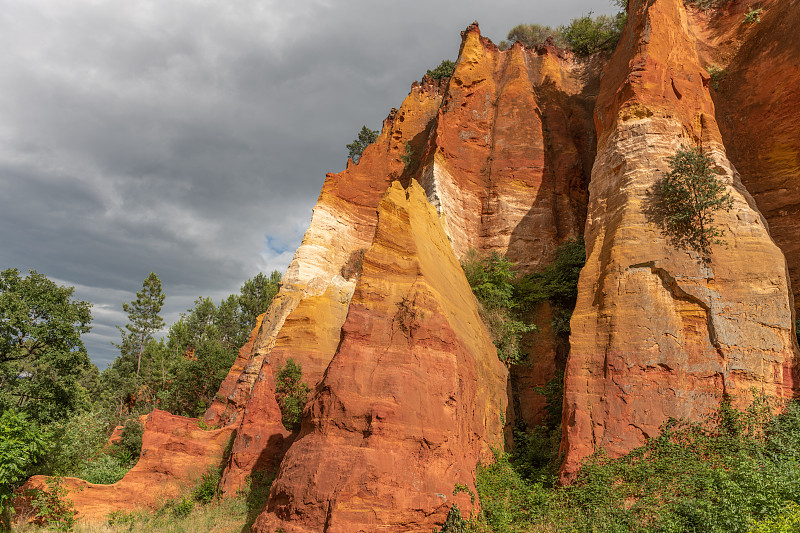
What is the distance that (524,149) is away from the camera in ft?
80.0

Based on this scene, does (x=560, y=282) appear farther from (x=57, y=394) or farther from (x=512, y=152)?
(x=57, y=394)

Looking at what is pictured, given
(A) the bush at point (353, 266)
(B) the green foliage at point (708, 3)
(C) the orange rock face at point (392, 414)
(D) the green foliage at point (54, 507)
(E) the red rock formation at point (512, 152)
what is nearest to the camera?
(C) the orange rock face at point (392, 414)

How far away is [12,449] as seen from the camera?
1193cm

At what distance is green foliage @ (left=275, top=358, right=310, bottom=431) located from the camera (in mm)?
18078

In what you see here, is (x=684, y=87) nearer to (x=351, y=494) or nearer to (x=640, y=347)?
(x=640, y=347)

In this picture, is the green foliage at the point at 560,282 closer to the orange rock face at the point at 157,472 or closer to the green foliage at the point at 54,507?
the orange rock face at the point at 157,472

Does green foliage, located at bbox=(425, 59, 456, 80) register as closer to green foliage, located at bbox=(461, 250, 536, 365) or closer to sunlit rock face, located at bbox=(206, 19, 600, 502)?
sunlit rock face, located at bbox=(206, 19, 600, 502)

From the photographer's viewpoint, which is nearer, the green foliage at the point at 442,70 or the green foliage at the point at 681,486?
the green foliage at the point at 681,486

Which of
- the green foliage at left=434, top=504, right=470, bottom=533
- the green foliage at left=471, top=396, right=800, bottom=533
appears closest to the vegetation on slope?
the green foliage at left=434, top=504, right=470, bottom=533

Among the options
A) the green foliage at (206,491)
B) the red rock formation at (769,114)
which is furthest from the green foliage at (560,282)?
the green foliage at (206,491)

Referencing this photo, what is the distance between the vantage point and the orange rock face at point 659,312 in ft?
35.6

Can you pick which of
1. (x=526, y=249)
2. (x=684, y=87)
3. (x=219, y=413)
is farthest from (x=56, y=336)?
(x=684, y=87)

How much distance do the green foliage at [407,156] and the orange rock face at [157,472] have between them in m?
18.7

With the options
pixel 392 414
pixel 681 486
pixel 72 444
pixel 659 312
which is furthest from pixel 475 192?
pixel 72 444
